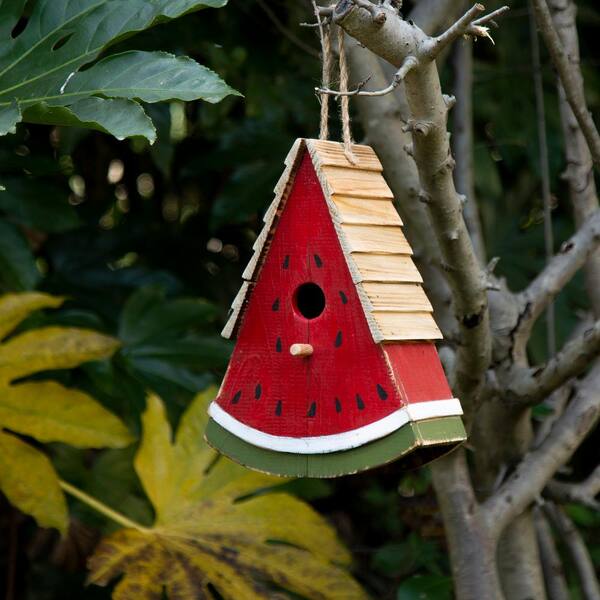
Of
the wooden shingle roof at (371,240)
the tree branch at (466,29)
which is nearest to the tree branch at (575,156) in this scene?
the wooden shingle roof at (371,240)

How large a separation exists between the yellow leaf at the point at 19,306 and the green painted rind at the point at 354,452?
19.1 inches

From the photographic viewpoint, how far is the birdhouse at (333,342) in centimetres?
88

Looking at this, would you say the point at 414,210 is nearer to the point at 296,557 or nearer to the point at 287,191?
the point at 287,191

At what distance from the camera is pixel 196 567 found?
128cm

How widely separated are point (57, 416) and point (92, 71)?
59cm

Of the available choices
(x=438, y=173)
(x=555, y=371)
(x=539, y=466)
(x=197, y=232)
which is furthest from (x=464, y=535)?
(x=197, y=232)

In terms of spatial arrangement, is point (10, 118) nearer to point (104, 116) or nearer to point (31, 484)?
point (104, 116)

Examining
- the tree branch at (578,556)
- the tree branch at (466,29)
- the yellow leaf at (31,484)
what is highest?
the tree branch at (466,29)

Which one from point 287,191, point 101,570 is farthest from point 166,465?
point 287,191

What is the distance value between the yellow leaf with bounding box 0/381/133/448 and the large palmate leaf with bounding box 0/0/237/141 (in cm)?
48

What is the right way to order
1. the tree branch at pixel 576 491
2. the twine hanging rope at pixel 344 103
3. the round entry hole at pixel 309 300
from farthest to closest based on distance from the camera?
the tree branch at pixel 576 491
the round entry hole at pixel 309 300
the twine hanging rope at pixel 344 103

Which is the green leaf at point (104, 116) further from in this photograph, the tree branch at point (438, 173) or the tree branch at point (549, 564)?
the tree branch at point (549, 564)

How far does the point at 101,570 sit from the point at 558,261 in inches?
28.3

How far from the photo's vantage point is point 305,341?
0.94 metres
